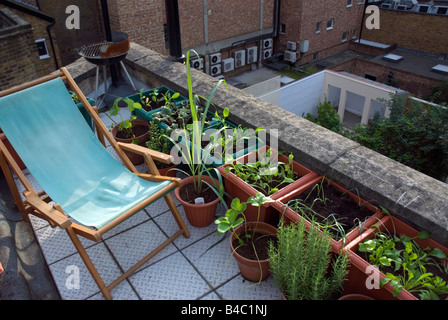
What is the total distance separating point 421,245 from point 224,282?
1114 millimetres

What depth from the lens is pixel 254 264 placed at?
2.01 metres

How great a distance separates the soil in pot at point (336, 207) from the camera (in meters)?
2.03

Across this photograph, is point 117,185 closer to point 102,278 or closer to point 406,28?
point 102,278

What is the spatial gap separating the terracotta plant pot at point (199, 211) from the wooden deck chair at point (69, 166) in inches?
3.3

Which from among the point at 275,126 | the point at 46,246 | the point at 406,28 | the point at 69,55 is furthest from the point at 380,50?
the point at 46,246

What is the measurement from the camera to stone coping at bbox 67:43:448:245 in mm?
1902

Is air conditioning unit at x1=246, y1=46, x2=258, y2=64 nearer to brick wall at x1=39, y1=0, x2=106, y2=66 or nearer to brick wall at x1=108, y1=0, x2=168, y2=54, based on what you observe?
brick wall at x1=108, y1=0, x2=168, y2=54

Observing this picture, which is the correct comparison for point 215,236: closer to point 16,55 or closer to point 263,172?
point 263,172

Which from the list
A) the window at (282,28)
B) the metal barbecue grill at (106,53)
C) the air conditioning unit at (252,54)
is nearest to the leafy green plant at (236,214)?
the metal barbecue grill at (106,53)

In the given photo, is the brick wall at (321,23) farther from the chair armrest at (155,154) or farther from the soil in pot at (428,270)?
the soil in pot at (428,270)

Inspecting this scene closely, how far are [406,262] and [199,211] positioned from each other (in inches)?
50.6

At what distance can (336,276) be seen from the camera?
173 centimetres

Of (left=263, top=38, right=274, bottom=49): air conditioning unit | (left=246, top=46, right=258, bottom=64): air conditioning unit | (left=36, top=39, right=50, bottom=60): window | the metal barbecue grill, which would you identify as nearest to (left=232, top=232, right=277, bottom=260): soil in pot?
the metal barbecue grill

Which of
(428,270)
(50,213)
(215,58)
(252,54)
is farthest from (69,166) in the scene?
(252,54)
